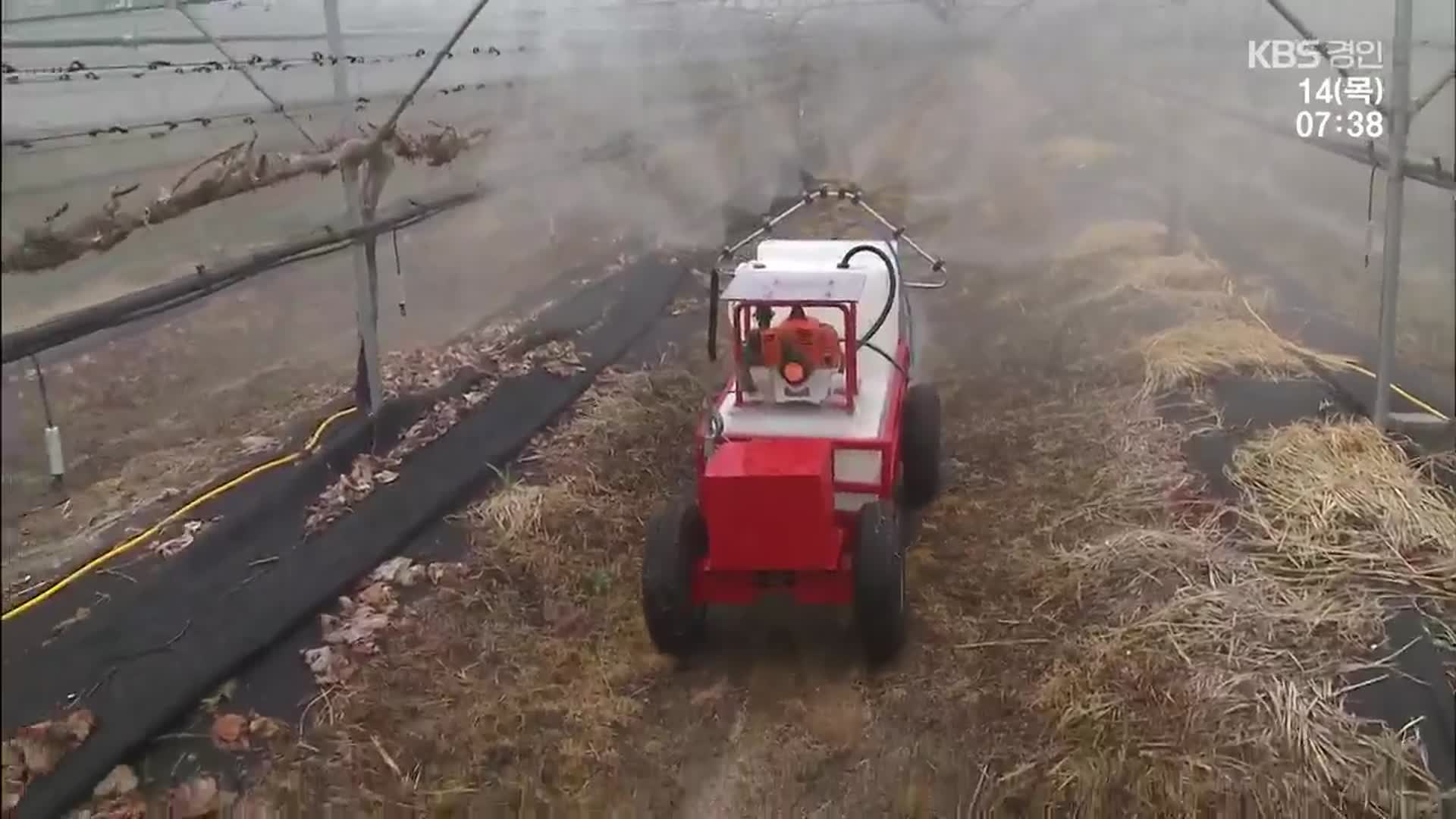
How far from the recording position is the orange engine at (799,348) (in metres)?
3.85

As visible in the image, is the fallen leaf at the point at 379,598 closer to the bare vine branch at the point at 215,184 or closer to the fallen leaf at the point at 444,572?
the fallen leaf at the point at 444,572

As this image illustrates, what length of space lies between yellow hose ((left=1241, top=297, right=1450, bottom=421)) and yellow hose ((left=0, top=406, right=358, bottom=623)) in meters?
4.14

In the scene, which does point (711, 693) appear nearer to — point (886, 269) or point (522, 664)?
→ point (522, 664)

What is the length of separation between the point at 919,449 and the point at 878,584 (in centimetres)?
125

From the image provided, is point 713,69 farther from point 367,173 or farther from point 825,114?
point 367,173

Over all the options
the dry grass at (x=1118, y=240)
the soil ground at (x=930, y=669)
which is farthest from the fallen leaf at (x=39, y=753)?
the dry grass at (x=1118, y=240)

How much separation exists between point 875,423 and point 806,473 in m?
0.60

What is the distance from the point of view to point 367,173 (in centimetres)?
489

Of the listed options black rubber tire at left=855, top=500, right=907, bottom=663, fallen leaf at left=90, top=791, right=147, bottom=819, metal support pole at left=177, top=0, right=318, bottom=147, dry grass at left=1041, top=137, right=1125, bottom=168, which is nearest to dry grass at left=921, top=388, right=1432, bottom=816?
black rubber tire at left=855, top=500, right=907, bottom=663

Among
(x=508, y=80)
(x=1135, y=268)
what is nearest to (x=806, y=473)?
(x=508, y=80)

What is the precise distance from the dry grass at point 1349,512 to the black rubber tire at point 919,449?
3.68 ft

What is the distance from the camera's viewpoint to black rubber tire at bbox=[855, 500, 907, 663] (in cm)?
339

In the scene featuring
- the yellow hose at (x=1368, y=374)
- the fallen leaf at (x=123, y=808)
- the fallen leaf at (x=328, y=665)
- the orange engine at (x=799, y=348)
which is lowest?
the fallen leaf at (x=123, y=808)

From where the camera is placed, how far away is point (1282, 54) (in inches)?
216
